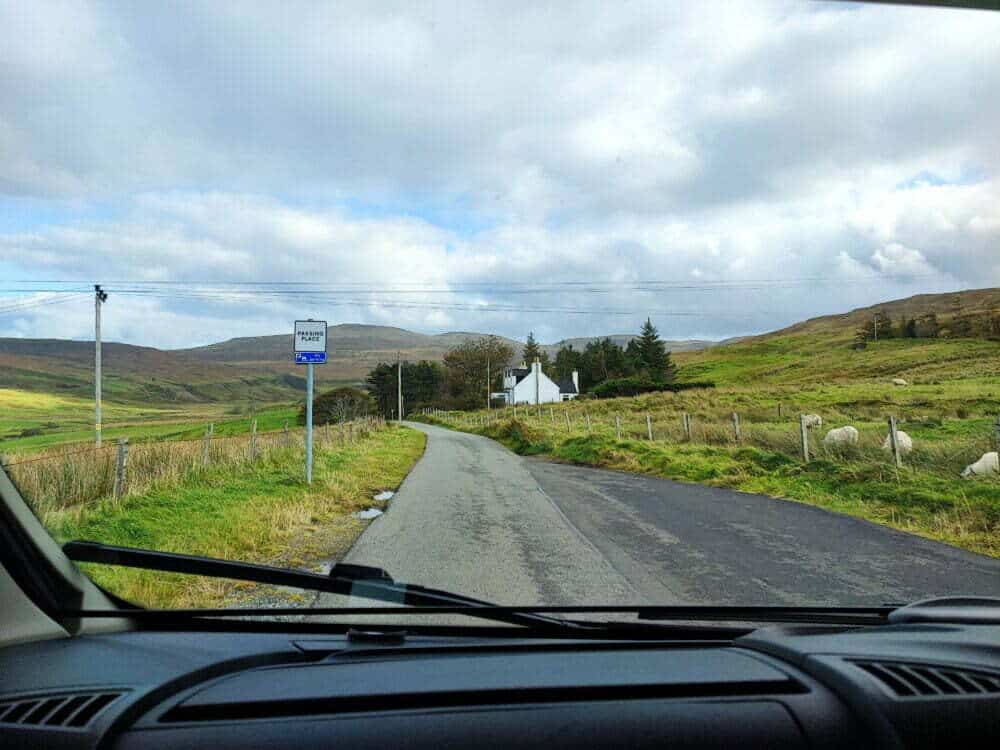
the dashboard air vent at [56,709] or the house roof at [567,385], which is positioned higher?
the house roof at [567,385]

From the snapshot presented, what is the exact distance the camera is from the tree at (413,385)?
5300 cm

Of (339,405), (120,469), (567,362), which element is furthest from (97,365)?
(567,362)

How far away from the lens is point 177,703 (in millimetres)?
1427

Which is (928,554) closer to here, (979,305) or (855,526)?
(855,526)

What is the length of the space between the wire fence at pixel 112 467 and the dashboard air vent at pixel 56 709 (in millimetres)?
984

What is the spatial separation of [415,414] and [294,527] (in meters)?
67.7

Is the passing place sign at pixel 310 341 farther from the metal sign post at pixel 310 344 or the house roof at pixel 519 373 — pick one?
the house roof at pixel 519 373

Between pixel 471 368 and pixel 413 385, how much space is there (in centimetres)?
1994

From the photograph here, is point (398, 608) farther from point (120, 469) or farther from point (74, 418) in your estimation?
point (120, 469)

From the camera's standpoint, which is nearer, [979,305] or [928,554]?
[928,554]

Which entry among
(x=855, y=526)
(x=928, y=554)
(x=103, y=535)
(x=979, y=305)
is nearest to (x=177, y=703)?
(x=103, y=535)

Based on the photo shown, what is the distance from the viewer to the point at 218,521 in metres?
7.05

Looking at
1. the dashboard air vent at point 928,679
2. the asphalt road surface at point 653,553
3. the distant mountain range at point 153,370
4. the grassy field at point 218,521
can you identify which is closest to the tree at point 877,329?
the asphalt road surface at point 653,553

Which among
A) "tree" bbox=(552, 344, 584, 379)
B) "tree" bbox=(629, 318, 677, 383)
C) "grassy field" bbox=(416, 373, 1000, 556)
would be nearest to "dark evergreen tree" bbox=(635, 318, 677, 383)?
"tree" bbox=(629, 318, 677, 383)
